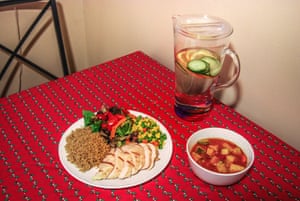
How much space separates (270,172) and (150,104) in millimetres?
437

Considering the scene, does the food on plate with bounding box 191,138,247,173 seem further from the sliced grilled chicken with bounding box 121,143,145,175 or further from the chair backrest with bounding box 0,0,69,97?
the chair backrest with bounding box 0,0,69,97

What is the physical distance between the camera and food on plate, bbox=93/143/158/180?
76 centimetres

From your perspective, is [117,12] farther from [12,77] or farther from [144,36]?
[12,77]

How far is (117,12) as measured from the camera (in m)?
1.52

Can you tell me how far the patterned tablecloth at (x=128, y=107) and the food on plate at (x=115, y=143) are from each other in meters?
0.04

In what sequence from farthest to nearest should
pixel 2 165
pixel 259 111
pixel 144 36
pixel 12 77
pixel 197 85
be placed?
pixel 12 77, pixel 144 36, pixel 259 111, pixel 197 85, pixel 2 165

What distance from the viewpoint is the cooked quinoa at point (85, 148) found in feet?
2.57

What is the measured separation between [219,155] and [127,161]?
248mm

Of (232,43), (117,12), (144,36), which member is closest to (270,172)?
(232,43)

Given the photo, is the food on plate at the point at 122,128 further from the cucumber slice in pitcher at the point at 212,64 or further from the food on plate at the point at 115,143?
the cucumber slice in pitcher at the point at 212,64

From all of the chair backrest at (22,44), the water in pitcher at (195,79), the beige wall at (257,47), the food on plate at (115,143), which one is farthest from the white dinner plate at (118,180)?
the chair backrest at (22,44)

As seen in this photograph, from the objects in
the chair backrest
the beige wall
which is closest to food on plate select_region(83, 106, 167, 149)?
the beige wall

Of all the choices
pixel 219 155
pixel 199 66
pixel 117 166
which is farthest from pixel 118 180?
pixel 199 66

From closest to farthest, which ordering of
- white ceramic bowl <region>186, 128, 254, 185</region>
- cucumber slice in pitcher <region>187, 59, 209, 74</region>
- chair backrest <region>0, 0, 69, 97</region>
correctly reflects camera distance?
white ceramic bowl <region>186, 128, 254, 185</region> → cucumber slice in pitcher <region>187, 59, 209, 74</region> → chair backrest <region>0, 0, 69, 97</region>
